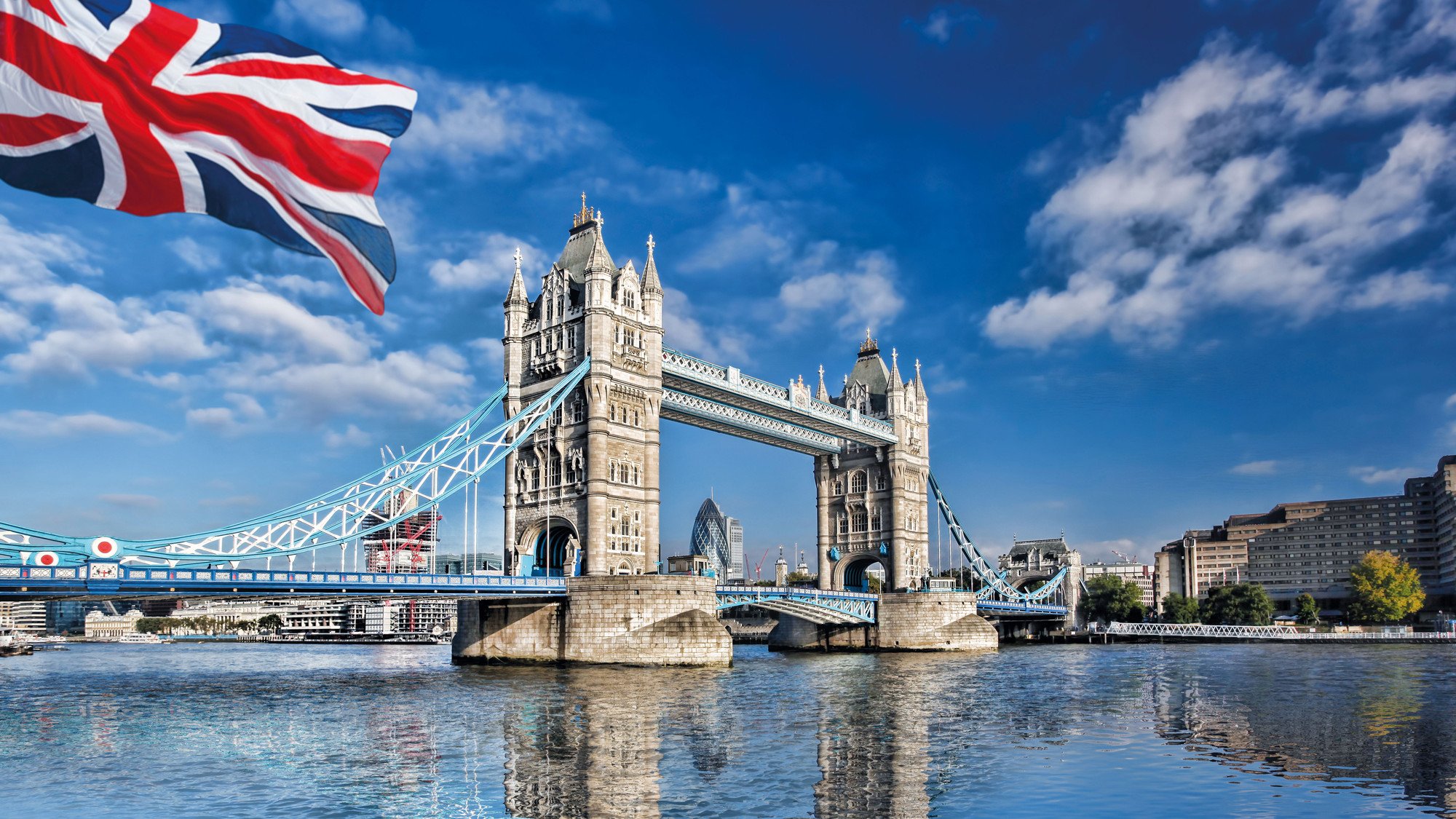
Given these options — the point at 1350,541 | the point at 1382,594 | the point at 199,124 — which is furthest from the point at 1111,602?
the point at 199,124

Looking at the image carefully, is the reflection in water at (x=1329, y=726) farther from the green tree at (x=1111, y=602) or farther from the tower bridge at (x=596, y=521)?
the green tree at (x=1111, y=602)

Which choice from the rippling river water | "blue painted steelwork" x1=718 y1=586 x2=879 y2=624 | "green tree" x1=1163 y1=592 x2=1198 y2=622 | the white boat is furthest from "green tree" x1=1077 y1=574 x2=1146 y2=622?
the white boat

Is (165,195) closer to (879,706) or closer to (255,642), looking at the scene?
(879,706)

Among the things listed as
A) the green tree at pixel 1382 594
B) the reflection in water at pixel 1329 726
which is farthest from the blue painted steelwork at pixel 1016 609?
the reflection in water at pixel 1329 726

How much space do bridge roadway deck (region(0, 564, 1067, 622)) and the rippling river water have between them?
174 inches

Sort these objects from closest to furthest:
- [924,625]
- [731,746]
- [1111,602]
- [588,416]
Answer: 1. [731,746]
2. [588,416]
3. [924,625]
4. [1111,602]

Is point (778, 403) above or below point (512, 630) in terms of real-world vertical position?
above

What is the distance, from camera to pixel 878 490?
100500 mm

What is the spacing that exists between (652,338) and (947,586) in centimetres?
3819

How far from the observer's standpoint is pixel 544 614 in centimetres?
6241

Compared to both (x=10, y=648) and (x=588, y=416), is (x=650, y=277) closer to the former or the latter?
(x=588, y=416)

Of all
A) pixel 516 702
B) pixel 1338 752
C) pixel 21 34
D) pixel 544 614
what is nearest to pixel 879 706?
pixel 516 702

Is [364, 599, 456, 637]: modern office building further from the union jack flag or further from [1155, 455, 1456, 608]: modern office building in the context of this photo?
the union jack flag

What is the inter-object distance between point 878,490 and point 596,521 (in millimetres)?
40236
